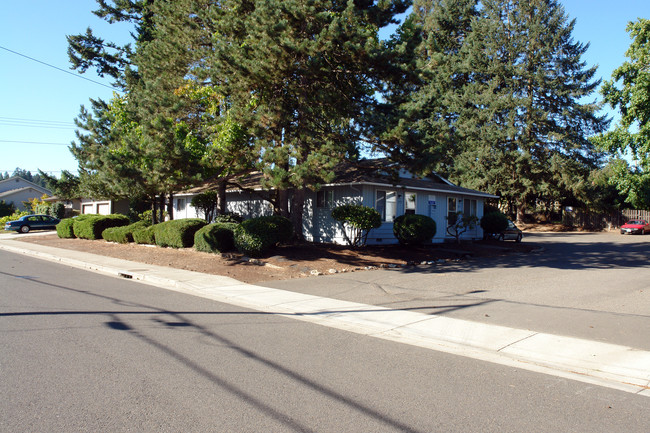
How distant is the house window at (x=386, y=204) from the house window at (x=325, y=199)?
2231 millimetres

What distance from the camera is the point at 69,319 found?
27.7ft

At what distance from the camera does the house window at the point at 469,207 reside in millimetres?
28578

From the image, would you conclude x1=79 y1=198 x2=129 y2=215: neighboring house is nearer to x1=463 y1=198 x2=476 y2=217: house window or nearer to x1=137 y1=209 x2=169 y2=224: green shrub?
x1=137 y1=209 x2=169 y2=224: green shrub

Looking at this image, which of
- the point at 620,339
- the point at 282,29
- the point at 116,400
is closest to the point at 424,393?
the point at 116,400

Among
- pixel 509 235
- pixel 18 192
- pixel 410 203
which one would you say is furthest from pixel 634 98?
pixel 18 192

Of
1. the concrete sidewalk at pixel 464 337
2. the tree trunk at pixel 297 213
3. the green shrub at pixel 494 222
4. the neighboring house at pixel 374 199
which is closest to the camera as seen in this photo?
the concrete sidewalk at pixel 464 337

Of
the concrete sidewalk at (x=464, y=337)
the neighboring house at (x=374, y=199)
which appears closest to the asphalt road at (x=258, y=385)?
the concrete sidewalk at (x=464, y=337)

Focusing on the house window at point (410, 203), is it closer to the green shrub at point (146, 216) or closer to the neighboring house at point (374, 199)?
the neighboring house at point (374, 199)

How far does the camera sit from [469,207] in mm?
29016

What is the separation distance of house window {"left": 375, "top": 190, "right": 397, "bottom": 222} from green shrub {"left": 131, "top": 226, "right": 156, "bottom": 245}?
A: 11.7 metres

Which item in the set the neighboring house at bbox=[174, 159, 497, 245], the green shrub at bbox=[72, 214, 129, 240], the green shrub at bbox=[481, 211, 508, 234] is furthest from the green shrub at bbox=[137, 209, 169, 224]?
the green shrub at bbox=[481, 211, 508, 234]

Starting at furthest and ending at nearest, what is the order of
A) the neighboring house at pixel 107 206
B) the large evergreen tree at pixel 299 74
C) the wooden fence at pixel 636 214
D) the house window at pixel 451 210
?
the neighboring house at pixel 107 206 → the wooden fence at pixel 636 214 → the house window at pixel 451 210 → the large evergreen tree at pixel 299 74

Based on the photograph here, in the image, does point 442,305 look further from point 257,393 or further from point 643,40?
point 643,40

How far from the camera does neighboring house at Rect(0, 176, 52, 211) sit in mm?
68438
